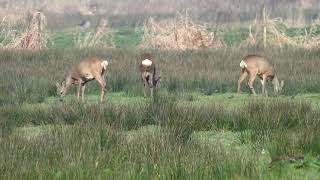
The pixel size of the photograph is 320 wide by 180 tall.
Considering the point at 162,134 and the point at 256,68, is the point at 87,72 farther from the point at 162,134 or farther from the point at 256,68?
the point at 162,134

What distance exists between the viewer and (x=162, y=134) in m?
8.68

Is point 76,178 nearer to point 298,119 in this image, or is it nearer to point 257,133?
point 257,133

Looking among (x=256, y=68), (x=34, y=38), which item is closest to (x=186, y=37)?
(x=34, y=38)

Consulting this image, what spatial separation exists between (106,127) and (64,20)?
5184 centimetres

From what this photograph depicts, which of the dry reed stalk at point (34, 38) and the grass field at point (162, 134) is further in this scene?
the dry reed stalk at point (34, 38)

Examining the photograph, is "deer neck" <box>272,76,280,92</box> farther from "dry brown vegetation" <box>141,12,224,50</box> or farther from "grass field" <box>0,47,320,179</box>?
"dry brown vegetation" <box>141,12,224,50</box>

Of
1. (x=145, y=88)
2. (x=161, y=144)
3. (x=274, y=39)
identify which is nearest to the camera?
(x=161, y=144)

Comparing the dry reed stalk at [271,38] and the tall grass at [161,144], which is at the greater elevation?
the tall grass at [161,144]

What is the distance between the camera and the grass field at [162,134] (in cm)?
716

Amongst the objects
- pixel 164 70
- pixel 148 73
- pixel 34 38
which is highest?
pixel 148 73

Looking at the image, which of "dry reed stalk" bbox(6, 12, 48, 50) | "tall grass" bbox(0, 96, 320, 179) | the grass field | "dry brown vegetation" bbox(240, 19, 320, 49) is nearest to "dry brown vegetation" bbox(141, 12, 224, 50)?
"dry brown vegetation" bbox(240, 19, 320, 49)

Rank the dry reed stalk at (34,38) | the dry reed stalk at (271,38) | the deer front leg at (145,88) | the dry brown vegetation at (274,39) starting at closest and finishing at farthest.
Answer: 1. the deer front leg at (145,88)
2. the dry brown vegetation at (274,39)
3. the dry reed stalk at (34,38)
4. the dry reed stalk at (271,38)

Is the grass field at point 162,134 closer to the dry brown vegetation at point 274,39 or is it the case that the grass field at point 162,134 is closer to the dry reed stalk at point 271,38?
the dry brown vegetation at point 274,39

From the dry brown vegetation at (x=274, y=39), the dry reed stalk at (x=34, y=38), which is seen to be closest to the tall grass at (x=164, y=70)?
the dry brown vegetation at (x=274, y=39)
